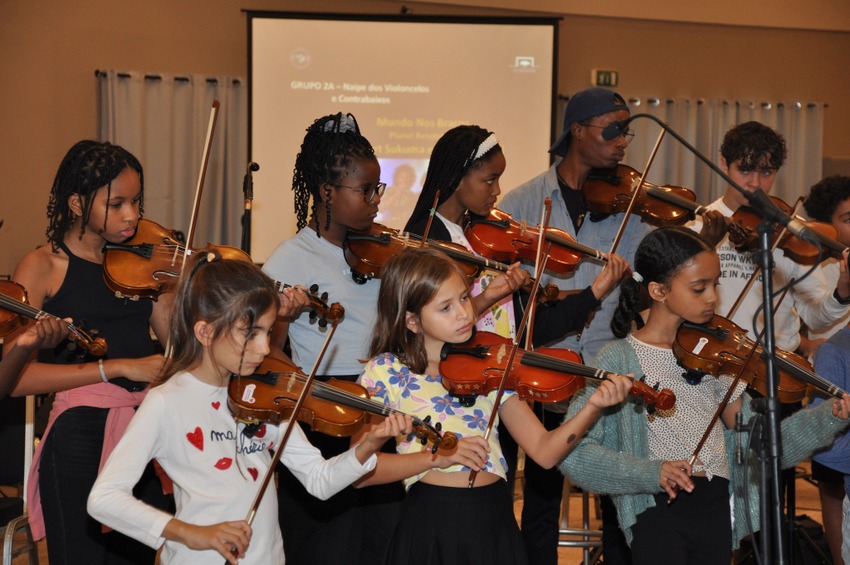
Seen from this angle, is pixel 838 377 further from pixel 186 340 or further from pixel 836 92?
pixel 836 92

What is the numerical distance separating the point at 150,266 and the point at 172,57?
4.55 meters

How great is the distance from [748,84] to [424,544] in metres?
6.30

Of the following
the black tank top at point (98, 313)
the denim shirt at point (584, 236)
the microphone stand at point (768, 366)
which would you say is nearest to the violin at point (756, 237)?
the denim shirt at point (584, 236)

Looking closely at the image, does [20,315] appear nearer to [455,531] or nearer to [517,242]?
[455,531]

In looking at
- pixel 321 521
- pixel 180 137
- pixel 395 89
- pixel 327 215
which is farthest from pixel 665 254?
pixel 180 137

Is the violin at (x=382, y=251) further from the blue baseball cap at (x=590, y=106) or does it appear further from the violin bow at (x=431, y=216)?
the blue baseball cap at (x=590, y=106)

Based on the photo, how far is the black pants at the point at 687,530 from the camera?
244 cm

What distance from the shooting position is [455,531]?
2.29 meters

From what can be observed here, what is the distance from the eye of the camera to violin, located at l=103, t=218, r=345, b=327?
98.8 inches

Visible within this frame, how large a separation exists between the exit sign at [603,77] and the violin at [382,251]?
472 centimetres

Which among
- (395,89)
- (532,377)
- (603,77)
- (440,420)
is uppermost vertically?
(603,77)

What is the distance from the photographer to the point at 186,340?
212 cm

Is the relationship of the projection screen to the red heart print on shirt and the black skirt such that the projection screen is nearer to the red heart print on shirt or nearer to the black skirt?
the black skirt

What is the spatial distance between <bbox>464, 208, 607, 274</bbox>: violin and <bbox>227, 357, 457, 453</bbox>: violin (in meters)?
1.01
